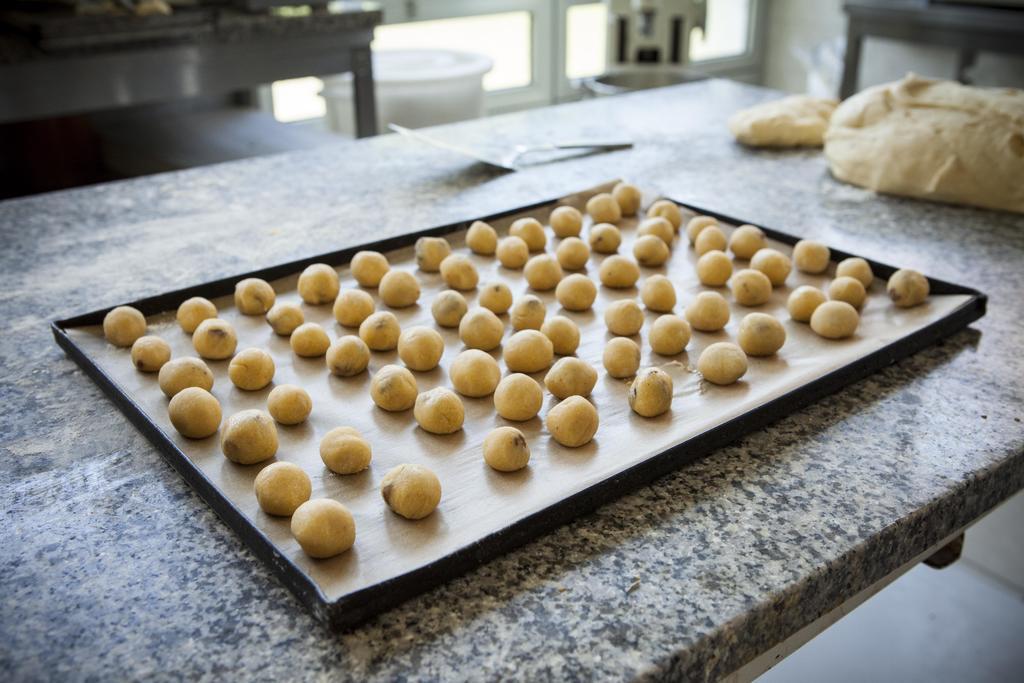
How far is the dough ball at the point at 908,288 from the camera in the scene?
1.30 meters

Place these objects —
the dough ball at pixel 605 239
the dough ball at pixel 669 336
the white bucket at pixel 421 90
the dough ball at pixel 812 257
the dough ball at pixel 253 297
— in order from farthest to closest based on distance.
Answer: the white bucket at pixel 421 90
the dough ball at pixel 605 239
the dough ball at pixel 812 257
the dough ball at pixel 253 297
the dough ball at pixel 669 336

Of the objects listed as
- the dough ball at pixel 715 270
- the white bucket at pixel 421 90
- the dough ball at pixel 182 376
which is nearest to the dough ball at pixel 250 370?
the dough ball at pixel 182 376

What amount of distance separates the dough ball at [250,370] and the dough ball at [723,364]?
0.56 meters

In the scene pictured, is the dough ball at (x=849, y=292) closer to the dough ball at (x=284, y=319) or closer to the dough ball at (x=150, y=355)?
the dough ball at (x=284, y=319)

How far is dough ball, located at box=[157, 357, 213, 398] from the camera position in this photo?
1094 mm

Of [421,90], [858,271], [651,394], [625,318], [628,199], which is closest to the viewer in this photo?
[651,394]

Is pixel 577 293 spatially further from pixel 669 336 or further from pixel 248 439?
pixel 248 439

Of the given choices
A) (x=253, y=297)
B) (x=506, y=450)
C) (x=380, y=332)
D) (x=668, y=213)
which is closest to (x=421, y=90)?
(x=668, y=213)

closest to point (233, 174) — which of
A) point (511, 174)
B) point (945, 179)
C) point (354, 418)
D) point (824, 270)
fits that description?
point (511, 174)

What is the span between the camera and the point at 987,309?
1368 mm

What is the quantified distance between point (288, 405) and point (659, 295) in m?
0.58

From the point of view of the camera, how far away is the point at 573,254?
1.49 m

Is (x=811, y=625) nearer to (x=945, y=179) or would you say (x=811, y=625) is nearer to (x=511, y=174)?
(x=945, y=179)

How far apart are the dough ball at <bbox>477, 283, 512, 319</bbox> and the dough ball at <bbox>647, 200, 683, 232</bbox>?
1.43 feet
